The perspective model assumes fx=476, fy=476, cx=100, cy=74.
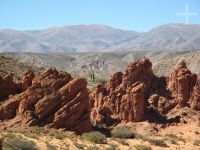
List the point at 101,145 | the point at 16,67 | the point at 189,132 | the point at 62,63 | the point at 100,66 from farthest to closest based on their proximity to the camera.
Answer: the point at 62,63, the point at 100,66, the point at 16,67, the point at 189,132, the point at 101,145

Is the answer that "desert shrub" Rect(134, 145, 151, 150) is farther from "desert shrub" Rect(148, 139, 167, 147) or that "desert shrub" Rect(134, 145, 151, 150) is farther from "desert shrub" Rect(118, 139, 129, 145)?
"desert shrub" Rect(148, 139, 167, 147)

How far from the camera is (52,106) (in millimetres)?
28562

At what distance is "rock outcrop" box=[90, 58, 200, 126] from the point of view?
116 feet

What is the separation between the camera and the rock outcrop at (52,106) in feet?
92.3

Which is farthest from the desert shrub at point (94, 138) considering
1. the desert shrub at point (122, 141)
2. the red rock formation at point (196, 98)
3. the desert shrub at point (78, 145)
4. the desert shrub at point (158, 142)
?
the red rock formation at point (196, 98)

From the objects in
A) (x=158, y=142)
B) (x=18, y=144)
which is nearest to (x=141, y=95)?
(x=158, y=142)

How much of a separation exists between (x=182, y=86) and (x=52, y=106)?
1277cm

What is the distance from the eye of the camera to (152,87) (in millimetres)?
37656

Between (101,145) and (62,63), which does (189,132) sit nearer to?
(101,145)

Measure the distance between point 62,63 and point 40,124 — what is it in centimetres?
15498

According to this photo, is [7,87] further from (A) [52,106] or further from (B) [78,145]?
(B) [78,145]

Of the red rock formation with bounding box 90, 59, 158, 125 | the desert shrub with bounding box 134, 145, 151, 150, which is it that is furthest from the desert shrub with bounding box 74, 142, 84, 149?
the red rock formation with bounding box 90, 59, 158, 125

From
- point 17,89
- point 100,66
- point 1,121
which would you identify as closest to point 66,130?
point 1,121

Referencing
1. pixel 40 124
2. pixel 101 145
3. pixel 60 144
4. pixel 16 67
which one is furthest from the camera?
pixel 16 67
